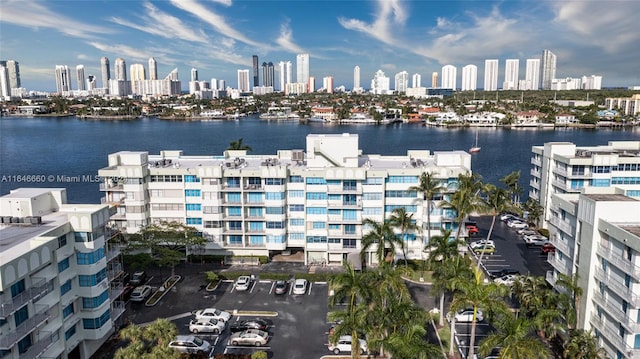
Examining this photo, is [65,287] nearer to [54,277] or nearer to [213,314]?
[54,277]

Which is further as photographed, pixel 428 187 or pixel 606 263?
pixel 428 187

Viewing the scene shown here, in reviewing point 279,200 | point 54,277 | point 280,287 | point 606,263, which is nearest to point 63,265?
point 54,277

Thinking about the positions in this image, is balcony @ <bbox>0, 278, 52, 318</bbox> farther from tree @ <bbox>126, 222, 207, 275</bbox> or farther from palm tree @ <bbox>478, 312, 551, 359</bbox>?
palm tree @ <bbox>478, 312, 551, 359</bbox>

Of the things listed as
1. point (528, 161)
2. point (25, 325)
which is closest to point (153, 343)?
point (25, 325)

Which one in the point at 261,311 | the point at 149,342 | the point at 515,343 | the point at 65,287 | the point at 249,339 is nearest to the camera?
the point at 515,343

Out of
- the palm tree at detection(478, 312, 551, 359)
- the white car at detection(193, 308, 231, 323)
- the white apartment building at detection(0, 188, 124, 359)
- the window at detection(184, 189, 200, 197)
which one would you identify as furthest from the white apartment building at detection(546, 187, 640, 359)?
the window at detection(184, 189, 200, 197)

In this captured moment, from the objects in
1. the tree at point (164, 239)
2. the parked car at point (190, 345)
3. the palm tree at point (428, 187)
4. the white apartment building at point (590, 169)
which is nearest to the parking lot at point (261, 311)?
the parked car at point (190, 345)
